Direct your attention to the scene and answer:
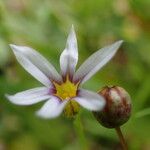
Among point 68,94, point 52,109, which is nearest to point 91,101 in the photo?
point 52,109

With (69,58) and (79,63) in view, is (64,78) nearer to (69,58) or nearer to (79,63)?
(69,58)

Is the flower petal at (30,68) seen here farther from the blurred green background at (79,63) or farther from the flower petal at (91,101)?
the blurred green background at (79,63)

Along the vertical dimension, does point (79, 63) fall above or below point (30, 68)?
below

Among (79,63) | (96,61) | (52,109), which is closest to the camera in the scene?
(52,109)

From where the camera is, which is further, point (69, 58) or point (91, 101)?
point (69, 58)

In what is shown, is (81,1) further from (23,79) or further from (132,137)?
(132,137)

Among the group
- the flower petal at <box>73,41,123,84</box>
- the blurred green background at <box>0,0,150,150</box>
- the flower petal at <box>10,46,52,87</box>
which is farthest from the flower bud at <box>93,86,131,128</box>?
the blurred green background at <box>0,0,150,150</box>

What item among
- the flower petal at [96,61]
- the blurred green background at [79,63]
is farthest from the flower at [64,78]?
the blurred green background at [79,63]
